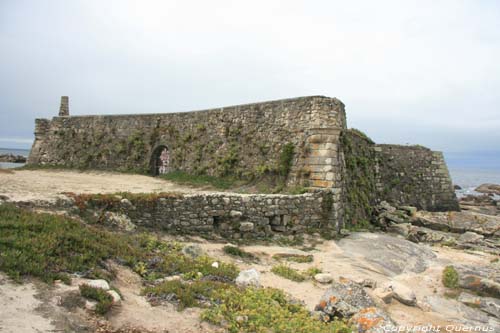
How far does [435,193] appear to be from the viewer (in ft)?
69.7

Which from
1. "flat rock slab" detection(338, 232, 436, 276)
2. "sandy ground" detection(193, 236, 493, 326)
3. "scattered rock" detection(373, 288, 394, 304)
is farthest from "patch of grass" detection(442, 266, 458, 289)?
"scattered rock" detection(373, 288, 394, 304)

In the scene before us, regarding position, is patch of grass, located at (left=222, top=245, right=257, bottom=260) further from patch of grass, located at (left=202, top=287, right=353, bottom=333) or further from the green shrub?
the green shrub

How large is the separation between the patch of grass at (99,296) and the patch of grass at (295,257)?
4.90 m

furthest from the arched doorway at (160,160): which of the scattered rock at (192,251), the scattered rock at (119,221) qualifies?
the scattered rock at (192,251)

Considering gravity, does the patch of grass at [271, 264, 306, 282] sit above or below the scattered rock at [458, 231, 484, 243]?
above

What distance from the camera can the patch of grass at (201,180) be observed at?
47.7 feet

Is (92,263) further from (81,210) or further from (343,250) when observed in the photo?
(343,250)

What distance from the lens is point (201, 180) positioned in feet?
51.9

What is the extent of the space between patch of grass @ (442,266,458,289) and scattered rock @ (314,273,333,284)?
303cm

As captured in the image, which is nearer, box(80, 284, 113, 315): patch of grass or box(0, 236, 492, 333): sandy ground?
box(0, 236, 492, 333): sandy ground

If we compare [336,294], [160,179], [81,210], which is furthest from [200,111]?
[336,294]

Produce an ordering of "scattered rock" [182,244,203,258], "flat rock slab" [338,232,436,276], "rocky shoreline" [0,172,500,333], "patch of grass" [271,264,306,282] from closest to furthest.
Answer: "rocky shoreline" [0,172,500,333]
"patch of grass" [271,264,306,282]
"scattered rock" [182,244,203,258]
"flat rock slab" [338,232,436,276]

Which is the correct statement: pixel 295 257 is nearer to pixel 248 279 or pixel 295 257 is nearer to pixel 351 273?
Answer: pixel 351 273

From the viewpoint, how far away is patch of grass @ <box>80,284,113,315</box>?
4.13m
